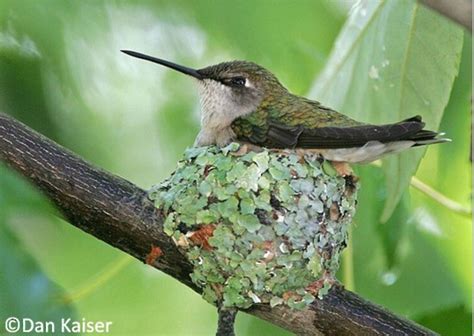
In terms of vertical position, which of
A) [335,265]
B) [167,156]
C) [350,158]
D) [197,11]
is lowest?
[335,265]

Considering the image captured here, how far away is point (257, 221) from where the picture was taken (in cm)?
247

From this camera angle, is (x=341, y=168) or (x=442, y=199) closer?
(x=341, y=168)

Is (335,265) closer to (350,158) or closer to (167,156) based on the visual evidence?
(350,158)

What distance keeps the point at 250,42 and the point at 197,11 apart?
0.22 m

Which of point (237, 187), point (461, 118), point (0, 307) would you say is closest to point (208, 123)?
point (237, 187)

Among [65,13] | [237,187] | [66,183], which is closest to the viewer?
[66,183]

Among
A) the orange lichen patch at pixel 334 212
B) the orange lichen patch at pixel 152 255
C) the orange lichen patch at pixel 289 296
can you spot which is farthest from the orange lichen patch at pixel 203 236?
the orange lichen patch at pixel 334 212

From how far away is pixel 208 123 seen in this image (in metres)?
2.89

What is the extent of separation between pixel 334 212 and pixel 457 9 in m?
1.36

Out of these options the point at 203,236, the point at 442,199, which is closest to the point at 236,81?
the point at 203,236

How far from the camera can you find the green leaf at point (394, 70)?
8.94ft

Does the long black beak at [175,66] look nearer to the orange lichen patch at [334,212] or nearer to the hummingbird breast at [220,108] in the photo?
the hummingbird breast at [220,108]

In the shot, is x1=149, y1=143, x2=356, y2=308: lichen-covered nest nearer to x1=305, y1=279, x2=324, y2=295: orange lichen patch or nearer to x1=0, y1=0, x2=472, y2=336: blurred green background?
x1=305, y1=279, x2=324, y2=295: orange lichen patch

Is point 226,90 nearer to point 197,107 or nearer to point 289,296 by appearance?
point 197,107
